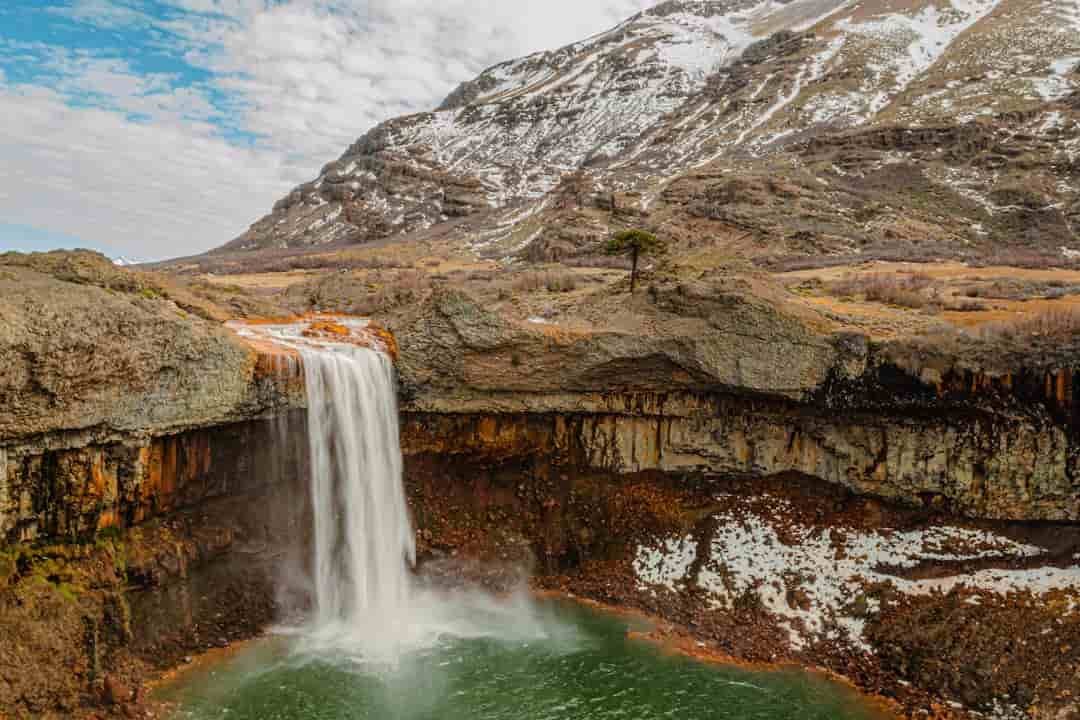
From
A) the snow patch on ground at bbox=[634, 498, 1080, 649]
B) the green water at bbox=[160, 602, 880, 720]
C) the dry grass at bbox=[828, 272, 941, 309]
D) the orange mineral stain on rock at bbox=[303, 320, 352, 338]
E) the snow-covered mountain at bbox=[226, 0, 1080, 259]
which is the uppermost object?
the snow-covered mountain at bbox=[226, 0, 1080, 259]

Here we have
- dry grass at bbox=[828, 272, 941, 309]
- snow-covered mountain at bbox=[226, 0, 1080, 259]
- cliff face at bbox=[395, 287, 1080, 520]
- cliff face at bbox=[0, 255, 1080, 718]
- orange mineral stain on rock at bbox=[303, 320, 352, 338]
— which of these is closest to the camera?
cliff face at bbox=[0, 255, 1080, 718]

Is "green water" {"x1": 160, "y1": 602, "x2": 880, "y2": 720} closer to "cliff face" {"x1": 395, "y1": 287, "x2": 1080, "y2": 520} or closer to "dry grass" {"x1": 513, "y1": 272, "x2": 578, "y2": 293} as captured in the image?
"cliff face" {"x1": 395, "y1": 287, "x2": 1080, "y2": 520}

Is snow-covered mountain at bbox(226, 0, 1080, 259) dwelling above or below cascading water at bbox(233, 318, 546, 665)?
above

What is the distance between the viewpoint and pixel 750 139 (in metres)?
102

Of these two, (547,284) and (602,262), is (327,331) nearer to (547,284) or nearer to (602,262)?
(547,284)

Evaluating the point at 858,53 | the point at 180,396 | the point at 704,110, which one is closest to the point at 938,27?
the point at 858,53

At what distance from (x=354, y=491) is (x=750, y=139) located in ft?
315

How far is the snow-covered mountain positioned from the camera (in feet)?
228

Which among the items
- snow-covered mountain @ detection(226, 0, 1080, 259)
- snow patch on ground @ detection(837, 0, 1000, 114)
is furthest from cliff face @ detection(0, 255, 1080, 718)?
snow patch on ground @ detection(837, 0, 1000, 114)

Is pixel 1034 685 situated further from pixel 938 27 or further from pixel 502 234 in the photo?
pixel 938 27

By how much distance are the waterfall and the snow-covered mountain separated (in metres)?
48.6

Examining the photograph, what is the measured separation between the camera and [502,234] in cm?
8931

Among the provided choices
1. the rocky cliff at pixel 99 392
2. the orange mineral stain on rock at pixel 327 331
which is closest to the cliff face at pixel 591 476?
the rocky cliff at pixel 99 392

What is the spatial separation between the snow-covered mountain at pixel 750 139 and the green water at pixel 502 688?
5071 centimetres
